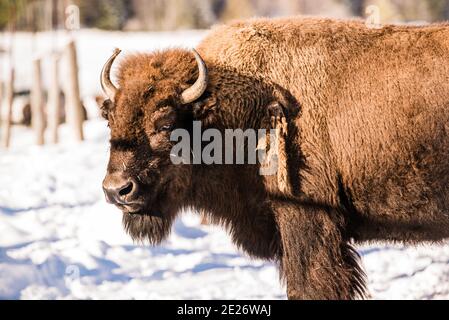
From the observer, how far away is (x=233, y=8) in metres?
37.6

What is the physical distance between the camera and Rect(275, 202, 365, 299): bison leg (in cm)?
549

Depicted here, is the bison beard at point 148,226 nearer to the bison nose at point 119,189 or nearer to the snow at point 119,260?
the bison nose at point 119,189

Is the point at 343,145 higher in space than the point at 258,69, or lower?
lower

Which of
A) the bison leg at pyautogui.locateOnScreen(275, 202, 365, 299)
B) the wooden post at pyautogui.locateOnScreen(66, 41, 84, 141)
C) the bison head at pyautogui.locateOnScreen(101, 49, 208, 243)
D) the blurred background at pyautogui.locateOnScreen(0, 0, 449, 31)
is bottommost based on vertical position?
the bison leg at pyautogui.locateOnScreen(275, 202, 365, 299)

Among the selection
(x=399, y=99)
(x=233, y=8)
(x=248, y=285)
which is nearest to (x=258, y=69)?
(x=399, y=99)

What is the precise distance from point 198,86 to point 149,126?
492 mm

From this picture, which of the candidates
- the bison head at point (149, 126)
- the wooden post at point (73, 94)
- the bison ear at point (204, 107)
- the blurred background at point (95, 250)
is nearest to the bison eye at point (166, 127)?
the bison head at point (149, 126)

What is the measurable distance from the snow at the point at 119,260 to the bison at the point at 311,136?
92 centimetres

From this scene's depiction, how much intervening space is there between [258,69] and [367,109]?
0.92 metres

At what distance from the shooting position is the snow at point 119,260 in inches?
294

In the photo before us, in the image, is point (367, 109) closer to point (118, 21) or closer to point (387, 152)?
point (387, 152)

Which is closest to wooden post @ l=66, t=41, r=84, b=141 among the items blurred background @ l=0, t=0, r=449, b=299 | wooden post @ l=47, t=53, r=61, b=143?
blurred background @ l=0, t=0, r=449, b=299

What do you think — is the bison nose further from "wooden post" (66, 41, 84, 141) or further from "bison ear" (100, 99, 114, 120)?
"wooden post" (66, 41, 84, 141)

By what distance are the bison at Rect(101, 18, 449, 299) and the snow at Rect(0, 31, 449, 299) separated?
3.01ft
